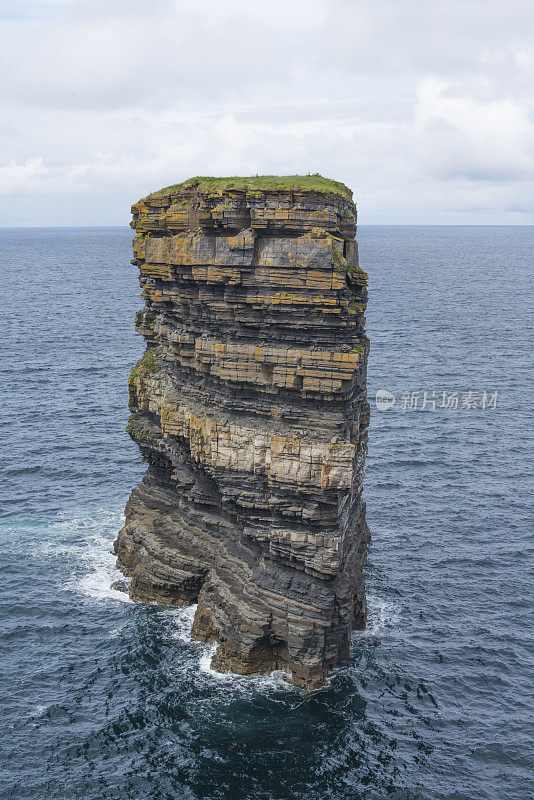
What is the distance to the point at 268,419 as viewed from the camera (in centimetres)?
4947

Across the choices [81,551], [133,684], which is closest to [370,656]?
[133,684]

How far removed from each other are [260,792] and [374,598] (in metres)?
20.4

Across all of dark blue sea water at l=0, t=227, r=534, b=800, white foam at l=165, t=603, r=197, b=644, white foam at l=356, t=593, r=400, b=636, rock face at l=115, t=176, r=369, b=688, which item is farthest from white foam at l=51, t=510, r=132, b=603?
white foam at l=356, t=593, r=400, b=636

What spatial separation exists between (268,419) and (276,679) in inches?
640

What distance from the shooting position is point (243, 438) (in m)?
49.2

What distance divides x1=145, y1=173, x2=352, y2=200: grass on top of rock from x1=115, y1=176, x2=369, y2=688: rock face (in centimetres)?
18

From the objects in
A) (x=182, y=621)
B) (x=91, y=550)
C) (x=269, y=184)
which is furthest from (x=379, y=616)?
(x=269, y=184)

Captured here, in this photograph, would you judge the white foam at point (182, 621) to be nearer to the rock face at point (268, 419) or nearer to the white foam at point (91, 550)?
the rock face at point (268, 419)

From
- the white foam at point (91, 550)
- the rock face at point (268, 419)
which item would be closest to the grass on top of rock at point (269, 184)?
the rock face at point (268, 419)

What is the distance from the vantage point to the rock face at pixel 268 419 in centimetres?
4572

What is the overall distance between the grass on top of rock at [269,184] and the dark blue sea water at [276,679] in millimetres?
29037

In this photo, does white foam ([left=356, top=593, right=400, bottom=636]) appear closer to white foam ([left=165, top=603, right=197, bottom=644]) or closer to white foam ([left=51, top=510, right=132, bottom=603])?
white foam ([left=165, top=603, right=197, bottom=644])

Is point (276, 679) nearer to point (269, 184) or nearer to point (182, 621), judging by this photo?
point (182, 621)

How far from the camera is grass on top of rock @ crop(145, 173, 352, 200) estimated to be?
151 ft
